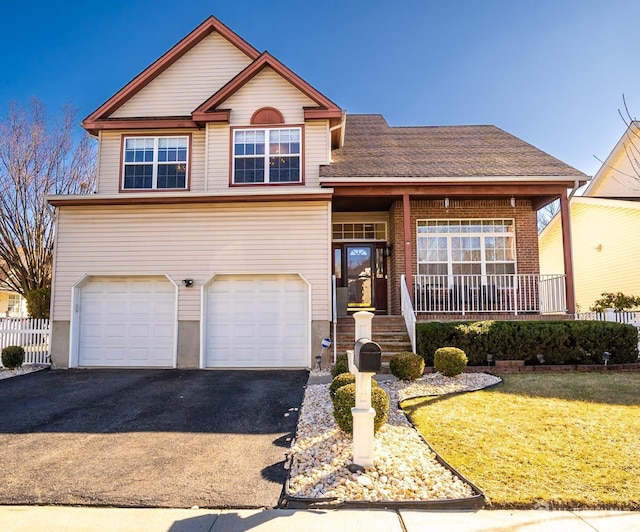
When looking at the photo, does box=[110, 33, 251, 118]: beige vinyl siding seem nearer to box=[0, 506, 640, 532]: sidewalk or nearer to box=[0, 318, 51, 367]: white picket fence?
box=[0, 318, 51, 367]: white picket fence

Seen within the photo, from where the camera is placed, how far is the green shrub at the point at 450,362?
329 inches

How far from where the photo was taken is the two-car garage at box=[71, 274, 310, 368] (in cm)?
1086

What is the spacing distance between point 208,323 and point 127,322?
2115 mm

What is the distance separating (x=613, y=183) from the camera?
62.3ft

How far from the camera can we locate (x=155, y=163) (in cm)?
1219

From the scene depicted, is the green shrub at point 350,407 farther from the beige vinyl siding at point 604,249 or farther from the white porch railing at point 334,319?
the beige vinyl siding at point 604,249

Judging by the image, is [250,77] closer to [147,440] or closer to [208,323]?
[208,323]

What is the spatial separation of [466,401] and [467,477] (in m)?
2.99

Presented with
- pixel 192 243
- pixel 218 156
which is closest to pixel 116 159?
pixel 218 156

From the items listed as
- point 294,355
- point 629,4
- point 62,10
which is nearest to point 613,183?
point 629,4

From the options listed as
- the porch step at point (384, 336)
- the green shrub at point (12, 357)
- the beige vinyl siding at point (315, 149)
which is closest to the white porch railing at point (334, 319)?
the porch step at point (384, 336)

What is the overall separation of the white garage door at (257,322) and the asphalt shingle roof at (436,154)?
3.26 meters

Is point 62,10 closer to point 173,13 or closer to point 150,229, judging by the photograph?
point 173,13

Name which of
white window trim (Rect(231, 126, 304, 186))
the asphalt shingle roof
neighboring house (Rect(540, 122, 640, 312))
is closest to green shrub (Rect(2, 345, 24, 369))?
white window trim (Rect(231, 126, 304, 186))
